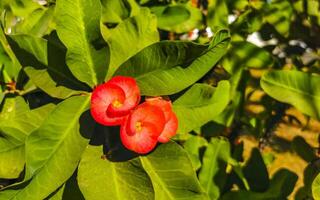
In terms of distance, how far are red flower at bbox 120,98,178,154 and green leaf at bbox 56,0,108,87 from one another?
8.3 inches

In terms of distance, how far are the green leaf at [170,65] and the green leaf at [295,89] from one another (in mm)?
340

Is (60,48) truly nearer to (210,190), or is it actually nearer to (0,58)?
(0,58)

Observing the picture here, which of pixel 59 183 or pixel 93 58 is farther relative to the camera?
pixel 93 58

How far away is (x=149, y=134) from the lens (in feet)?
4.11

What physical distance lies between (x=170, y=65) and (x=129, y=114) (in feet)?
0.60

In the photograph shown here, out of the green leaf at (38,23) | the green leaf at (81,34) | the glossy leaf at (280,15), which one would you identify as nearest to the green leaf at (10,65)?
the green leaf at (38,23)

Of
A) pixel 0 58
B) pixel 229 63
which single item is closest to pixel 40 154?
pixel 0 58

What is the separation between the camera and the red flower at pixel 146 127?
1.22 m

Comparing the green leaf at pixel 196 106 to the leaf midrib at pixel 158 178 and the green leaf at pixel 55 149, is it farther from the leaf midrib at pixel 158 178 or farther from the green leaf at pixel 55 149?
the green leaf at pixel 55 149

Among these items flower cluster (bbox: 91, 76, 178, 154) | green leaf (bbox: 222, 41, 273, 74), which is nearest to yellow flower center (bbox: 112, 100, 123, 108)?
flower cluster (bbox: 91, 76, 178, 154)

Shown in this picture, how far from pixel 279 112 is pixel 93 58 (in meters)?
1.39

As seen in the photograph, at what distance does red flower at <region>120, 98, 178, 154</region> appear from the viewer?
122 cm

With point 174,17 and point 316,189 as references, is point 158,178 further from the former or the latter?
point 174,17

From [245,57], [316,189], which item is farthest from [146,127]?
[245,57]
